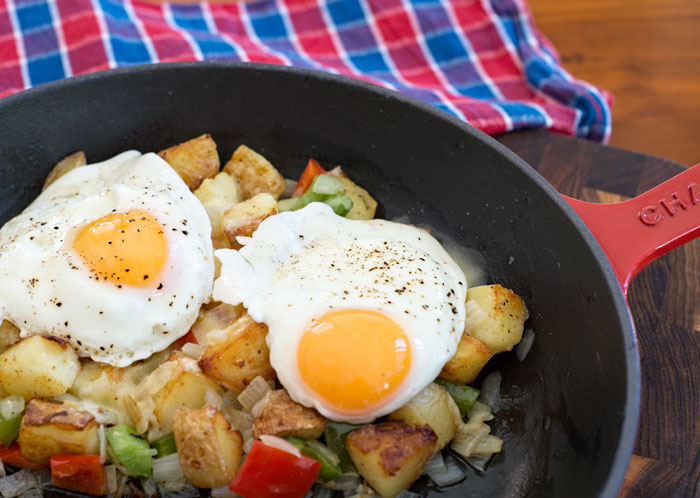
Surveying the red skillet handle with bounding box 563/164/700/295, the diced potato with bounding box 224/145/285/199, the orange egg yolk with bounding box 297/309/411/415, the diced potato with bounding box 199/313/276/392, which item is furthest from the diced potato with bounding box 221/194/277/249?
the red skillet handle with bounding box 563/164/700/295

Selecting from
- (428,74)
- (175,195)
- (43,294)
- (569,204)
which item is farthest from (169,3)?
(569,204)

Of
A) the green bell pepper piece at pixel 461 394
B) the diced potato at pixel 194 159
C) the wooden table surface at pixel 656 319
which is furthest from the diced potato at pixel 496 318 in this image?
the diced potato at pixel 194 159

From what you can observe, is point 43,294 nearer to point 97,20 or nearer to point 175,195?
point 175,195

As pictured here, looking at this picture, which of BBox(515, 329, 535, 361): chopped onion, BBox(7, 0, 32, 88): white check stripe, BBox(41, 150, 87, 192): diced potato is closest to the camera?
BBox(515, 329, 535, 361): chopped onion

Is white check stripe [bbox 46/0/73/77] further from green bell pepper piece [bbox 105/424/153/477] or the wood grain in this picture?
the wood grain

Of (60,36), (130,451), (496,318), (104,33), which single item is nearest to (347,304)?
(496,318)

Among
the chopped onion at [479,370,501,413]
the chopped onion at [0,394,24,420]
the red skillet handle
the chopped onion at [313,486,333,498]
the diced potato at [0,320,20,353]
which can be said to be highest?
the red skillet handle
